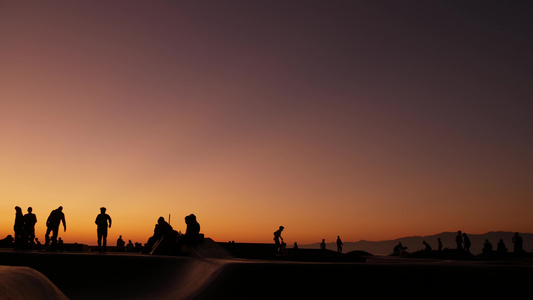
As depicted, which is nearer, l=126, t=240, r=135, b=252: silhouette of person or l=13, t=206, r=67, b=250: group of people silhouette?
l=13, t=206, r=67, b=250: group of people silhouette

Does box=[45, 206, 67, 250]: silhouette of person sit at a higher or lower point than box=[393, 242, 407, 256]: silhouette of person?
higher

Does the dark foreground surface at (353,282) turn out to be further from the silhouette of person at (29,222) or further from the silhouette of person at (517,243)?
the silhouette of person at (517,243)

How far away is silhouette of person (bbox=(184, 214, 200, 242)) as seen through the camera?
15.4m

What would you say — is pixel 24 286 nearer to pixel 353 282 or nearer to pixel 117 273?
pixel 353 282

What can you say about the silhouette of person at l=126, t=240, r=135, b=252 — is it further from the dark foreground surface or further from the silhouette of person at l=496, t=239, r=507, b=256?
the silhouette of person at l=496, t=239, r=507, b=256

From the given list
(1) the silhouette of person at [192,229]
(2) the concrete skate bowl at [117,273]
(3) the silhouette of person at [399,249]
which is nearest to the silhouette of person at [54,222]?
(2) the concrete skate bowl at [117,273]

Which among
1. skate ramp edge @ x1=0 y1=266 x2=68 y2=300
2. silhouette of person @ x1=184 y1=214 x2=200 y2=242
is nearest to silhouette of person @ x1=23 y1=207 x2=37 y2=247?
silhouette of person @ x1=184 y1=214 x2=200 y2=242

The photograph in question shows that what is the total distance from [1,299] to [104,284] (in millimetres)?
8080

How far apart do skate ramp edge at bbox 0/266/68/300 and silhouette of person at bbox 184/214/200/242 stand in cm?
967

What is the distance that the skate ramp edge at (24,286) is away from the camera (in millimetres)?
4250

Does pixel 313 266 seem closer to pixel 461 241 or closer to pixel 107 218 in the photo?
pixel 107 218

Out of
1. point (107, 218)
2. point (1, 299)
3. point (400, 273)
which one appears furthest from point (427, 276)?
point (107, 218)

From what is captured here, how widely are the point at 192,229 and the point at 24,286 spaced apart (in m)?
10.9

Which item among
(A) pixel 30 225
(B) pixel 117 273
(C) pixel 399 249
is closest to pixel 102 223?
(A) pixel 30 225
